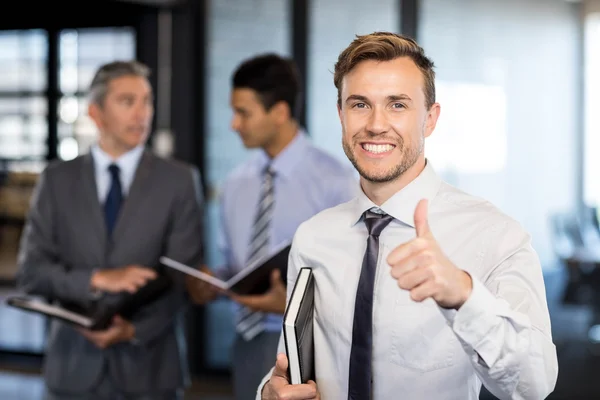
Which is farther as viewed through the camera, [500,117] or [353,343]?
[500,117]

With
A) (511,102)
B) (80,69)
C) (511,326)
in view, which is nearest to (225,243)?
(511,326)

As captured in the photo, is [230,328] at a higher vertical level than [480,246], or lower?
lower

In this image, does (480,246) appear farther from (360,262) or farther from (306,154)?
(306,154)

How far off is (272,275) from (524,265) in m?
1.19

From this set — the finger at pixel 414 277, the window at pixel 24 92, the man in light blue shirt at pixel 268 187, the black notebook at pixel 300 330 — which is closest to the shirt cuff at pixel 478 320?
the finger at pixel 414 277

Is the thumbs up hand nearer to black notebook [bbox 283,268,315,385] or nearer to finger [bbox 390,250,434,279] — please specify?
finger [bbox 390,250,434,279]

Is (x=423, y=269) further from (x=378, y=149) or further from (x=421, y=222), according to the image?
(x=378, y=149)

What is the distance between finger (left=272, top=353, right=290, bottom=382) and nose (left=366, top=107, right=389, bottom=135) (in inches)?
18.1

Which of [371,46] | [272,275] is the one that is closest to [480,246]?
[371,46]

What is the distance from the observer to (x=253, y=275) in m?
2.62

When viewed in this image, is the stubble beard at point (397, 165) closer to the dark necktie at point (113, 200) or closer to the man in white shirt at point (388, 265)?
the man in white shirt at point (388, 265)

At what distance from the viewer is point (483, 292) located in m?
1.39

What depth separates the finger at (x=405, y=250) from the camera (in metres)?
1.30

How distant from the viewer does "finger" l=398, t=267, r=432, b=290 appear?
131 cm
